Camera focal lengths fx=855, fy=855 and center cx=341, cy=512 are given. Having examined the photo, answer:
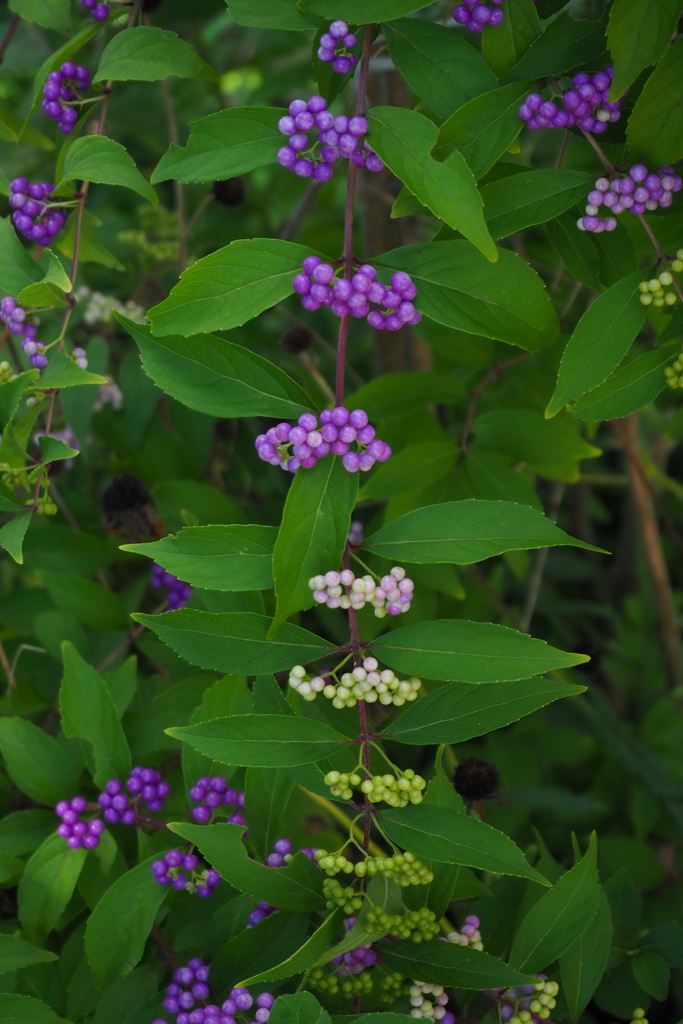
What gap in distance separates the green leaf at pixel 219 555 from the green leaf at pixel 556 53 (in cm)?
53

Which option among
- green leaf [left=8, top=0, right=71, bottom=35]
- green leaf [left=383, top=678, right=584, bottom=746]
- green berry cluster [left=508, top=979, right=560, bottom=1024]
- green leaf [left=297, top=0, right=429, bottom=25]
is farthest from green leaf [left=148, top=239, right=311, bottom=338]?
green berry cluster [left=508, top=979, right=560, bottom=1024]

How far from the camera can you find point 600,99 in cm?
89

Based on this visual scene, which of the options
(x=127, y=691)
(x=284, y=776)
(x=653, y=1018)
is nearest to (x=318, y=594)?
(x=284, y=776)

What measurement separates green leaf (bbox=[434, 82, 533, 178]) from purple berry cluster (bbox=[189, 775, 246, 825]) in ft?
2.49

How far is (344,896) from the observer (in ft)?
2.73

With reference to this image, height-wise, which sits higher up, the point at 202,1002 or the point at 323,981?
the point at 323,981

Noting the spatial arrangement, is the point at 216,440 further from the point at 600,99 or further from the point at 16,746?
the point at 600,99

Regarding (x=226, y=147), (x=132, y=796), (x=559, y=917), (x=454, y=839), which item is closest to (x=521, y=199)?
(x=226, y=147)

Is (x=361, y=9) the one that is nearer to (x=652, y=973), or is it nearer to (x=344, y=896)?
(x=344, y=896)

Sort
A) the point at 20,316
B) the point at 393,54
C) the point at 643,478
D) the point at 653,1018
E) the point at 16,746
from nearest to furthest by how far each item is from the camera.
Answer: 1. the point at 393,54
2. the point at 20,316
3. the point at 16,746
4. the point at 653,1018
5. the point at 643,478

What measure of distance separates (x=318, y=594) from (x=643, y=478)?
1.20 m

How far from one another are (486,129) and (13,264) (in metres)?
0.55

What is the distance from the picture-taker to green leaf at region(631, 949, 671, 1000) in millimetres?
1022

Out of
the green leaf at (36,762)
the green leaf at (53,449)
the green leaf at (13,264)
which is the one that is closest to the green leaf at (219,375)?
the green leaf at (53,449)
